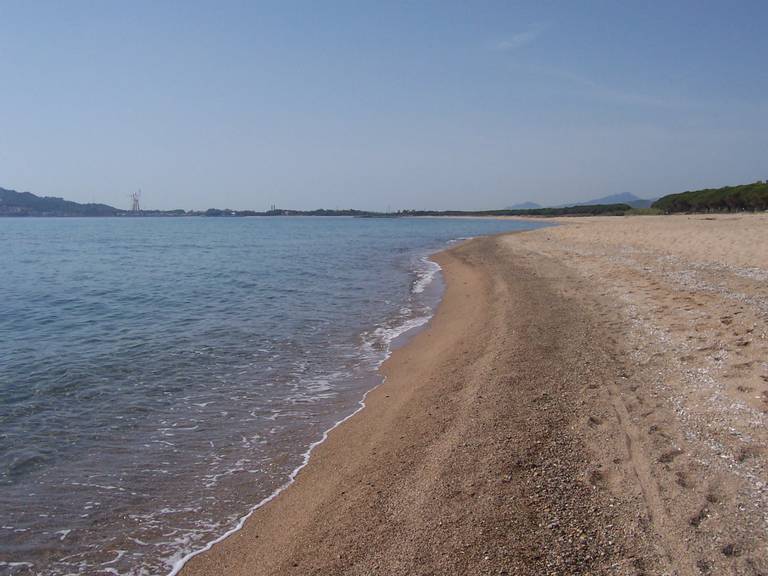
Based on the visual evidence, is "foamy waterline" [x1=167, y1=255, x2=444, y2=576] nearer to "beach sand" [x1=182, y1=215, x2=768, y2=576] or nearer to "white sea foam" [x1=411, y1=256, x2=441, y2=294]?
"beach sand" [x1=182, y1=215, x2=768, y2=576]

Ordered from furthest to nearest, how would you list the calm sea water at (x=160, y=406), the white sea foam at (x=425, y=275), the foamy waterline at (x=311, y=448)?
the white sea foam at (x=425, y=275) → the calm sea water at (x=160, y=406) → the foamy waterline at (x=311, y=448)

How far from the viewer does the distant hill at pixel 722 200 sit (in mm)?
55344

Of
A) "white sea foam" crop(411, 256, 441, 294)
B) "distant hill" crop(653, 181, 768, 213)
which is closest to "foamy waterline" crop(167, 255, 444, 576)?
"white sea foam" crop(411, 256, 441, 294)

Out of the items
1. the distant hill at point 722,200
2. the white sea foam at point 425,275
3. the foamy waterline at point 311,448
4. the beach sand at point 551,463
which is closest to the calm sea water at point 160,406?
the foamy waterline at point 311,448

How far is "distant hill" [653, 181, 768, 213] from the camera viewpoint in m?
55.3

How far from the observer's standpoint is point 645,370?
7402 millimetres

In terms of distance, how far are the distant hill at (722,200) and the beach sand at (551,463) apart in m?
55.1

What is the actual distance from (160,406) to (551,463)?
599cm

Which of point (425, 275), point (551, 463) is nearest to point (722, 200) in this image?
point (425, 275)

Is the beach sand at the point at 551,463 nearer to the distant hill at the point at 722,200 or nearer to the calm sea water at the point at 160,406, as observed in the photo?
the calm sea water at the point at 160,406

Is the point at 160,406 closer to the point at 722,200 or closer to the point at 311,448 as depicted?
the point at 311,448

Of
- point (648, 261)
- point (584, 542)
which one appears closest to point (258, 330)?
point (584, 542)

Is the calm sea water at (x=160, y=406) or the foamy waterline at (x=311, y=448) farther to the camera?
the calm sea water at (x=160, y=406)

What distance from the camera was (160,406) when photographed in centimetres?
822
